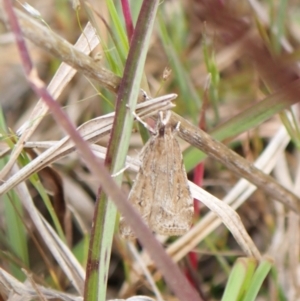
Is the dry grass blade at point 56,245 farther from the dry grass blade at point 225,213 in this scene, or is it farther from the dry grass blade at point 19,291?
the dry grass blade at point 225,213

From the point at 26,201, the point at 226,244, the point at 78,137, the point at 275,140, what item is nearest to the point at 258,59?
the point at 78,137

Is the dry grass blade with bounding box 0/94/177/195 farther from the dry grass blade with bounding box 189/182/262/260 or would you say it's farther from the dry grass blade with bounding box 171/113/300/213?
the dry grass blade with bounding box 189/182/262/260

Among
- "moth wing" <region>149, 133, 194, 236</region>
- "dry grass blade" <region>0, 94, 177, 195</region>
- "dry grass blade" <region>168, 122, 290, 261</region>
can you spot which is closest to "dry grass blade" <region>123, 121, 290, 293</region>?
"dry grass blade" <region>168, 122, 290, 261</region>

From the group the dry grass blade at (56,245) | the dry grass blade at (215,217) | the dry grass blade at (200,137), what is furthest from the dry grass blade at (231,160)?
the dry grass blade at (56,245)

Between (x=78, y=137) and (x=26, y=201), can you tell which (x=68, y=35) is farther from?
(x=78, y=137)

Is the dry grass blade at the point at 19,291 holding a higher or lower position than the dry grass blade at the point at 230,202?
higher

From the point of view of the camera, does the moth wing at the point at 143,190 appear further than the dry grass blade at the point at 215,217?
No

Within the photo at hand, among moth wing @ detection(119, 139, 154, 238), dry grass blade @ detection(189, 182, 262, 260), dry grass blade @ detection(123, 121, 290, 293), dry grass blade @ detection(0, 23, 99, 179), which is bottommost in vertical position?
dry grass blade @ detection(123, 121, 290, 293)

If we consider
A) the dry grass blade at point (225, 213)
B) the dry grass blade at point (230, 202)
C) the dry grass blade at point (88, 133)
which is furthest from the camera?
the dry grass blade at point (230, 202)
